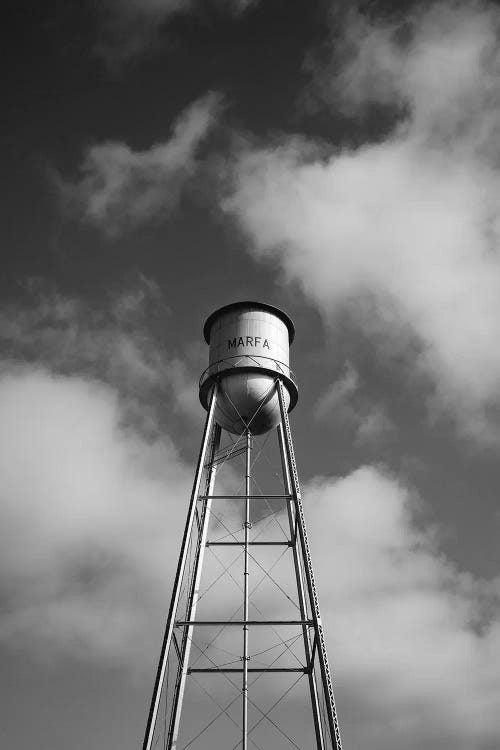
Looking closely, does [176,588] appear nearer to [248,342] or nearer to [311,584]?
[311,584]

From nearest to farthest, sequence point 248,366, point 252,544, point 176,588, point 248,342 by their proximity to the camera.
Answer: point 176,588 < point 252,544 < point 248,366 < point 248,342

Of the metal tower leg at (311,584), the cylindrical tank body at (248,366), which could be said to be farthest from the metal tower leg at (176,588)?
the metal tower leg at (311,584)

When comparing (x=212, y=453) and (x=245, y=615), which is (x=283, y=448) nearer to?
(x=212, y=453)

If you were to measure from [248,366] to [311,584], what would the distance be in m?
5.90

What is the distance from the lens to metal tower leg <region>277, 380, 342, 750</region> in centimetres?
1416

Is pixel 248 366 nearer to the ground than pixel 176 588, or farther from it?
farther from it

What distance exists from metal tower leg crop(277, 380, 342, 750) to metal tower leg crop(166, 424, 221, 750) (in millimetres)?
2149

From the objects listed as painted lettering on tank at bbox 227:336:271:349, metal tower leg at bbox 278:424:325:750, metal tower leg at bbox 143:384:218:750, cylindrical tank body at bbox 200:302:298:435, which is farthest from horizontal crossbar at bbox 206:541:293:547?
painted lettering on tank at bbox 227:336:271:349

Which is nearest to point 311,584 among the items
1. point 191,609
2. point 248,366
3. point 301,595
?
point 301,595

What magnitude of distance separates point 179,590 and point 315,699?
4.14 metres

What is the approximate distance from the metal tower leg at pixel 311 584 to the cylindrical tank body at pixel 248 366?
50cm

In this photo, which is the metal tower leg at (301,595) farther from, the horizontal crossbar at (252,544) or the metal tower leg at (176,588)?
the metal tower leg at (176,588)

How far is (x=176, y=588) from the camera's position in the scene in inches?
588

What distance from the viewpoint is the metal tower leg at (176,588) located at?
44.5 feet
